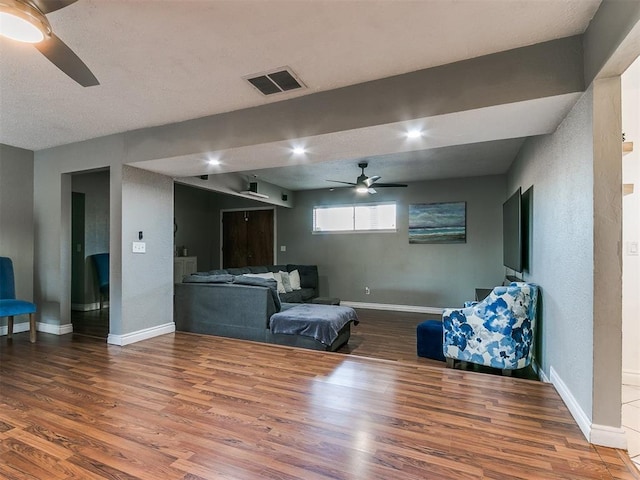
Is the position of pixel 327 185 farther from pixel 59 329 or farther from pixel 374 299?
pixel 59 329

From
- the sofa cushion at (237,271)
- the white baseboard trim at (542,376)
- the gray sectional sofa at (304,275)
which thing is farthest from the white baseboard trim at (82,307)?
the white baseboard trim at (542,376)

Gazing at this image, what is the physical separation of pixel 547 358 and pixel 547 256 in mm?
878

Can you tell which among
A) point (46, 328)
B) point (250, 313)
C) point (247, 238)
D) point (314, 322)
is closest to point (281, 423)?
point (314, 322)

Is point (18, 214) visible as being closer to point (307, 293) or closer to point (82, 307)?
point (82, 307)

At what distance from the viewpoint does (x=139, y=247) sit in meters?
3.99

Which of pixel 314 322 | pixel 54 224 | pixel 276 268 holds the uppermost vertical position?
pixel 54 224

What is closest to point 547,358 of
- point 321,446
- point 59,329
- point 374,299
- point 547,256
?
point 547,256

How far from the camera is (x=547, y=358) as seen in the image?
2812 millimetres

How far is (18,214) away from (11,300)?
4.07ft

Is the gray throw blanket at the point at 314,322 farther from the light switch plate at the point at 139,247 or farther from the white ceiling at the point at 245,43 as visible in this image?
the white ceiling at the point at 245,43

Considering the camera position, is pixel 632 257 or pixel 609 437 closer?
pixel 609 437

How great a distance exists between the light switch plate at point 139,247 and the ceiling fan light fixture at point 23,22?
8.67 feet

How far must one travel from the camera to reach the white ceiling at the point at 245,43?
176 cm

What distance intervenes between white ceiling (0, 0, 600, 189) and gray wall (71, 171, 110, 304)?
3.34 meters
